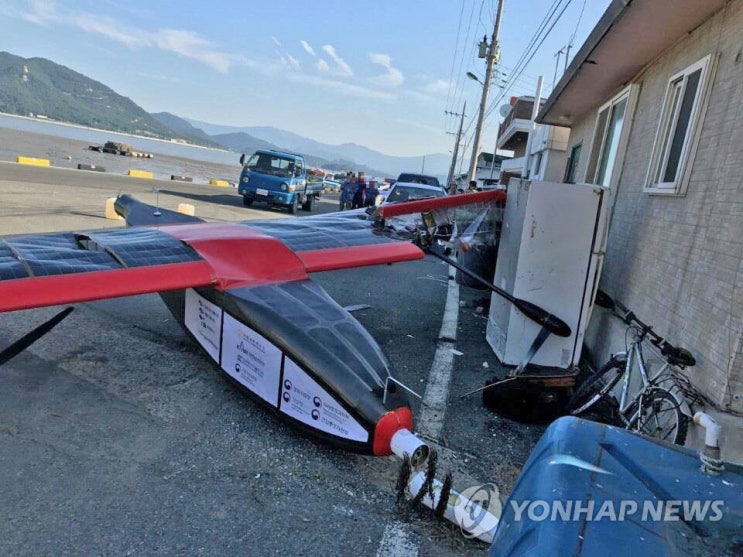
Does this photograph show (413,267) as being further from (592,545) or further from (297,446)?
(592,545)

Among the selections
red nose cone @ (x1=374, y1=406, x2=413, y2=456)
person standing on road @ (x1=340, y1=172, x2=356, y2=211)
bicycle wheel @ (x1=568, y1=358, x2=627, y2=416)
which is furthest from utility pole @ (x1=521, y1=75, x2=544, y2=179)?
red nose cone @ (x1=374, y1=406, x2=413, y2=456)

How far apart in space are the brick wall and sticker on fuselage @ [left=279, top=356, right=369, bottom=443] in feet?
7.94

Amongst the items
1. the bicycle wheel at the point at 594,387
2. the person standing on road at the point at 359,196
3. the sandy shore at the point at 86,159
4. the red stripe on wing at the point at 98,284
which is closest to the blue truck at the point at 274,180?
the person standing on road at the point at 359,196

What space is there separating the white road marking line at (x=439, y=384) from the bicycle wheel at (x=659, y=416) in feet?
4.84

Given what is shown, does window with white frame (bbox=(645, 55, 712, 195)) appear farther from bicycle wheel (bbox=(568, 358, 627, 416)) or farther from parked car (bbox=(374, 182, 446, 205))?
parked car (bbox=(374, 182, 446, 205))

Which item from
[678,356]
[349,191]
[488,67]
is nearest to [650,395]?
[678,356]

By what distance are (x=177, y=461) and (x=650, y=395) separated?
3305 mm

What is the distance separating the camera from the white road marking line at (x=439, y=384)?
4078mm

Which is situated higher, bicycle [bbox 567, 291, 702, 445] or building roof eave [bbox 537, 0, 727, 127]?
building roof eave [bbox 537, 0, 727, 127]

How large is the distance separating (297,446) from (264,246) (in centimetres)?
209

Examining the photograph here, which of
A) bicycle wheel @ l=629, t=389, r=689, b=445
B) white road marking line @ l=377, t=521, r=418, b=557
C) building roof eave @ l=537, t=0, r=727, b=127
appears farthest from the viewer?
building roof eave @ l=537, t=0, r=727, b=127

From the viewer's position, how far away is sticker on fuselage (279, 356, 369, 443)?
3195mm

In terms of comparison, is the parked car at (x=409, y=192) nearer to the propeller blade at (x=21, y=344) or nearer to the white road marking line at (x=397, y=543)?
the propeller blade at (x=21, y=344)

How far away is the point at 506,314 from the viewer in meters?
5.59
